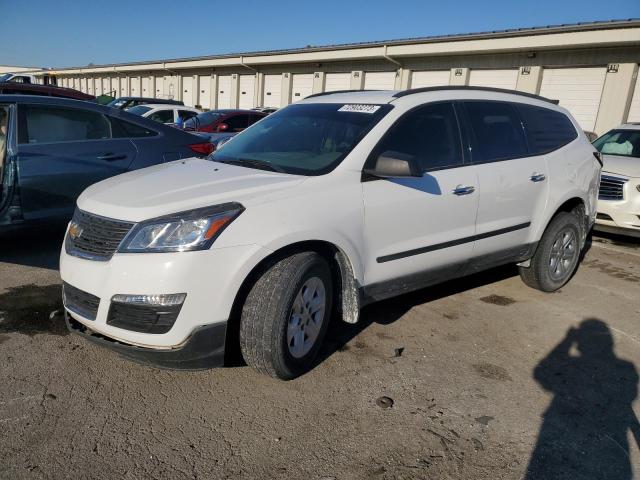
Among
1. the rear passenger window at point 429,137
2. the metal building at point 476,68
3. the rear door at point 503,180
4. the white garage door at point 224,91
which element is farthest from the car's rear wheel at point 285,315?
the white garage door at point 224,91

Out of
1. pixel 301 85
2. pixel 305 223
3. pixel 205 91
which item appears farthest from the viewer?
pixel 205 91

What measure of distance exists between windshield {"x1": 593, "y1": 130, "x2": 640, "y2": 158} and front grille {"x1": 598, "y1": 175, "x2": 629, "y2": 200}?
1176 millimetres

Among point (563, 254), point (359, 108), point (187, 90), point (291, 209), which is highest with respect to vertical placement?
point (359, 108)

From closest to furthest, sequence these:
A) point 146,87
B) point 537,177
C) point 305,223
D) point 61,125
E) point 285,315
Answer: point 285,315, point 305,223, point 537,177, point 61,125, point 146,87

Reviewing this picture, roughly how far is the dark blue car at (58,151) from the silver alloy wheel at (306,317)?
10.3ft

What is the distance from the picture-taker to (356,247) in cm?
Answer: 319

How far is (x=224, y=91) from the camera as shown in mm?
32406

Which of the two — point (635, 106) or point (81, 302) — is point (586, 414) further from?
point (635, 106)

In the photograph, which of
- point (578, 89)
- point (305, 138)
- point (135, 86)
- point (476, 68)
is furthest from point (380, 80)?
point (135, 86)

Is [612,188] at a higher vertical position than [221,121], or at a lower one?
higher

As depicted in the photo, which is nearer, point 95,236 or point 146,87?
point 95,236

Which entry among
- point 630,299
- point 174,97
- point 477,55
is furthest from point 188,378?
point 174,97

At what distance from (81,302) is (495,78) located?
60.3 feet

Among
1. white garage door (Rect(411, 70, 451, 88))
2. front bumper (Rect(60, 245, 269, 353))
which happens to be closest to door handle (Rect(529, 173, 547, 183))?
front bumper (Rect(60, 245, 269, 353))
